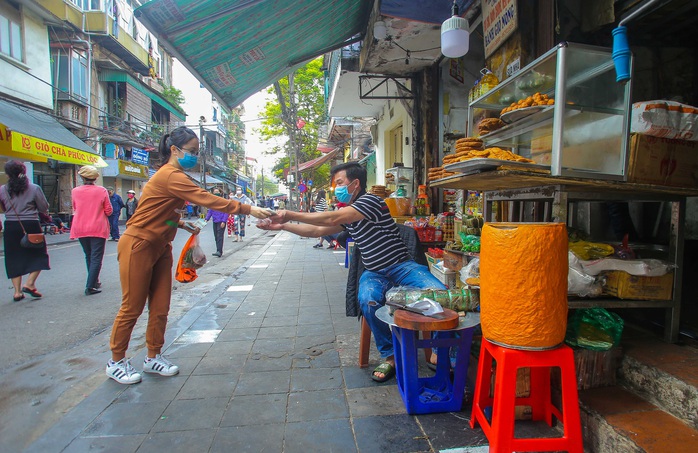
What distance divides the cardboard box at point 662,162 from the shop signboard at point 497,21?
1785 mm

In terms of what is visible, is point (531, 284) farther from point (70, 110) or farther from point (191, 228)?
point (70, 110)

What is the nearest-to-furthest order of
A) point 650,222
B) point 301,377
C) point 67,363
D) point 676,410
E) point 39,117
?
point 676,410
point 301,377
point 67,363
point 650,222
point 39,117

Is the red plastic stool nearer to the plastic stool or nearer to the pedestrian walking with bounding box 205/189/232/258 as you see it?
the plastic stool

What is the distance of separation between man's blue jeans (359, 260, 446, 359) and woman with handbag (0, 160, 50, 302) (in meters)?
4.82

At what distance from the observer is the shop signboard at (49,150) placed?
10.3 metres

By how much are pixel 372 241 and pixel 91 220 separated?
4484 millimetres

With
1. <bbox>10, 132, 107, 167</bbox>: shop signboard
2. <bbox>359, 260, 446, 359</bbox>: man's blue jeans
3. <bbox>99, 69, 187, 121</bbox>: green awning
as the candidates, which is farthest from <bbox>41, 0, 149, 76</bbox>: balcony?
<bbox>359, 260, 446, 359</bbox>: man's blue jeans

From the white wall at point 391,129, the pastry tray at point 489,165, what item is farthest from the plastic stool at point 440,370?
the white wall at point 391,129

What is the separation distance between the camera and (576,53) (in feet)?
7.37

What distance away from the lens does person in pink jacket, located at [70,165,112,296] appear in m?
5.29

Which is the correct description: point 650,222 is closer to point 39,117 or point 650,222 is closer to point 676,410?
point 676,410

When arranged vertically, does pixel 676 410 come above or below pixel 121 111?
below

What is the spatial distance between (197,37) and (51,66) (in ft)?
58.2

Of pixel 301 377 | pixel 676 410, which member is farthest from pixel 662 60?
pixel 301 377
